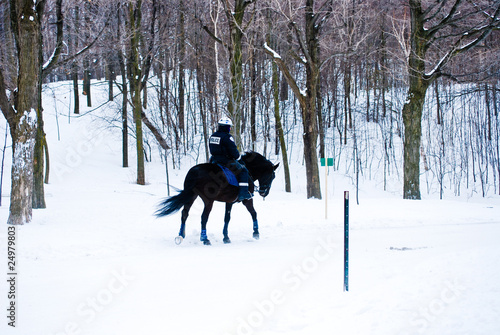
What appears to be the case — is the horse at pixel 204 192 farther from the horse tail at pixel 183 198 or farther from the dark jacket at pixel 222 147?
the dark jacket at pixel 222 147

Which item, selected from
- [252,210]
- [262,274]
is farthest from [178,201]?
[262,274]

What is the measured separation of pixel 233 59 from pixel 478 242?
35.5 ft

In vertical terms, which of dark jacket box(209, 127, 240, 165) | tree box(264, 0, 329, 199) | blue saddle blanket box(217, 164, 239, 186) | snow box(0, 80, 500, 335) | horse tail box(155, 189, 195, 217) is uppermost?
tree box(264, 0, 329, 199)

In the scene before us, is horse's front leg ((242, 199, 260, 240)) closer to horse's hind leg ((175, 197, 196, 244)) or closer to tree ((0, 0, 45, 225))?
horse's hind leg ((175, 197, 196, 244))

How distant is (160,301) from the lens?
4762 mm

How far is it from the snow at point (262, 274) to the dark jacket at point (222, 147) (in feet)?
6.01

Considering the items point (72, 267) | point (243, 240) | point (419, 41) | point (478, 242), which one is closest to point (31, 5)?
point (72, 267)

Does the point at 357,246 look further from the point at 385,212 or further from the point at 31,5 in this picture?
the point at 31,5

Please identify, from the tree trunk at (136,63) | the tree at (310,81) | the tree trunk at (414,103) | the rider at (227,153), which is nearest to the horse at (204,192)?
the rider at (227,153)

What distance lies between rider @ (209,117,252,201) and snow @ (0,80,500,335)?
130cm

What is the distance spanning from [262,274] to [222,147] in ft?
11.2

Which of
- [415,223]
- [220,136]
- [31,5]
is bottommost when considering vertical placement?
[415,223]

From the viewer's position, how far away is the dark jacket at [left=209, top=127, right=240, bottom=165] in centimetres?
853

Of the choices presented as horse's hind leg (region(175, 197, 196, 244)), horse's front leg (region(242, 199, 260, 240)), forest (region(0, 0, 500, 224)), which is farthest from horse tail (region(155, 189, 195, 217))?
forest (region(0, 0, 500, 224))
